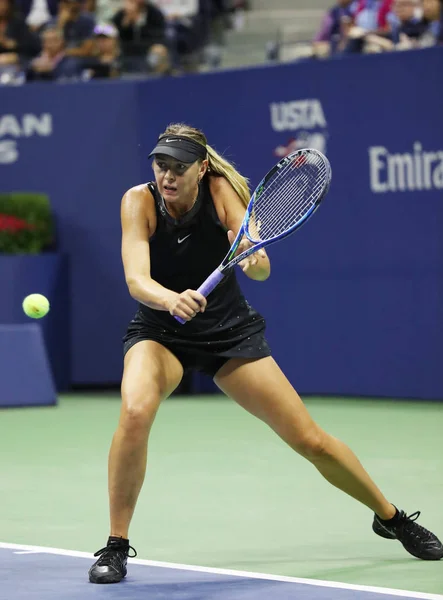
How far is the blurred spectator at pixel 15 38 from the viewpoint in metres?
14.1

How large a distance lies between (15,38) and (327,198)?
4766 mm

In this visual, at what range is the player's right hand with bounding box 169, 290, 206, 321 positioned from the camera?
464cm

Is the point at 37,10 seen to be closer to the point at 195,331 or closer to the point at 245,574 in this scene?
the point at 195,331

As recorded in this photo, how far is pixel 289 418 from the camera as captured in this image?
502 centimetres

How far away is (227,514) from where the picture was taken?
20.7 feet

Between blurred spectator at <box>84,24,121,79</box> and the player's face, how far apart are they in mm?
8432

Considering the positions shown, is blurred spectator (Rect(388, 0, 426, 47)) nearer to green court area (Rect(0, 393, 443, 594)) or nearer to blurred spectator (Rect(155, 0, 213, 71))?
blurred spectator (Rect(155, 0, 213, 71))

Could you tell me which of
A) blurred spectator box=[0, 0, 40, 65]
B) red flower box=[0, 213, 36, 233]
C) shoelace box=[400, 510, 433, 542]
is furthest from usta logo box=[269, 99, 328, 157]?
shoelace box=[400, 510, 433, 542]

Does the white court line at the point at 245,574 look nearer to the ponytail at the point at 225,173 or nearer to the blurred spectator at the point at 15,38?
the ponytail at the point at 225,173

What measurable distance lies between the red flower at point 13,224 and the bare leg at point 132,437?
7.85m

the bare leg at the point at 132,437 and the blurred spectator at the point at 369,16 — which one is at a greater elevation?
the blurred spectator at the point at 369,16

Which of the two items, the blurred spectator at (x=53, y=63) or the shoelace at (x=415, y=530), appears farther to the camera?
the blurred spectator at (x=53, y=63)

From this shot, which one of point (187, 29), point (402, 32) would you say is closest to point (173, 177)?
point (402, 32)

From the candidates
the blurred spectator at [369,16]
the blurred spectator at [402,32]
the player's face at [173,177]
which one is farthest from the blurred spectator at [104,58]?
the player's face at [173,177]
